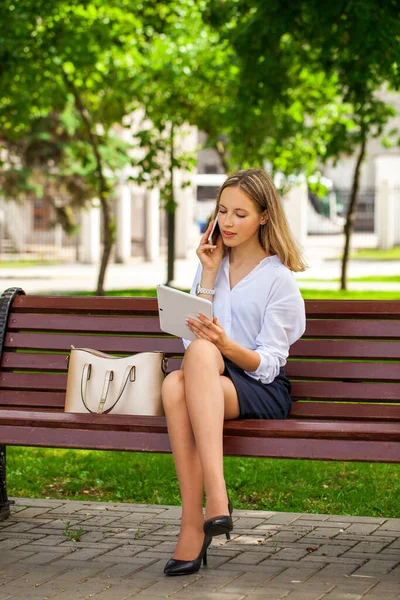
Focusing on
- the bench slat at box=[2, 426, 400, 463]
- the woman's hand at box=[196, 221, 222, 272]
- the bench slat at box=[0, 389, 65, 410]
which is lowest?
the bench slat at box=[2, 426, 400, 463]

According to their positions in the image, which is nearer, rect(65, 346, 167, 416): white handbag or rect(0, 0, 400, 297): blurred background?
rect(65, 346, 167, 416): white handbag

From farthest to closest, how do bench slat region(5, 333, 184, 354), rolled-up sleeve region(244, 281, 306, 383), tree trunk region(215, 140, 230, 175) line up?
tree trunk region(215, 140, 230, 175) < bench slat region(5, 333, 184, 354) < rolled-up sleeve region(244, 281, 306, 383)

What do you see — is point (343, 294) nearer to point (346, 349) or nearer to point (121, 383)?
point (346, 349)

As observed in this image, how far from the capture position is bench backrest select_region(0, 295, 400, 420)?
4.54m

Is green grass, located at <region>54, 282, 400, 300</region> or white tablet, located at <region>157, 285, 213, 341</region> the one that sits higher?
white tablet, located at <region>157, 285, 213, 341</region>

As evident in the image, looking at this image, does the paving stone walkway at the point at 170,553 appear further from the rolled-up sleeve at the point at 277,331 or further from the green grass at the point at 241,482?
the rolled-up sleeve at the point at 277,331

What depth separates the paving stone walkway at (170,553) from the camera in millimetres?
3908

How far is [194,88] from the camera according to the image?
16781 mm

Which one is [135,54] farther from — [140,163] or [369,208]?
[369,208]

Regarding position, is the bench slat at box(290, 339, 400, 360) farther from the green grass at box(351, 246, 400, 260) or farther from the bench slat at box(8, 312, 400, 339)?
the green grass at box(351, 246, 400, 260)

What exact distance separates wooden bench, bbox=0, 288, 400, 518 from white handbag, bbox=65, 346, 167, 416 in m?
0.14

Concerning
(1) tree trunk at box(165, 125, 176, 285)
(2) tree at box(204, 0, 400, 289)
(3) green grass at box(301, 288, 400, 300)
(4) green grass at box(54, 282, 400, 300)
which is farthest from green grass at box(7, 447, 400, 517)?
(1) tree trunk at box(165, 125, 176, 285)

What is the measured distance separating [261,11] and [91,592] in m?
8.06

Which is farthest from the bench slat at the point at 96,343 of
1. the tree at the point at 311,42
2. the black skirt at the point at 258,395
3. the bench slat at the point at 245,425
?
the tree at the point at 311,42
